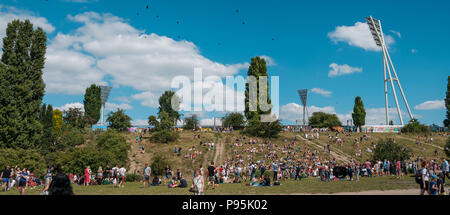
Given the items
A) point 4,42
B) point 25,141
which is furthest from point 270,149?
point 4,42

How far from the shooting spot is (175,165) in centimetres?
3984

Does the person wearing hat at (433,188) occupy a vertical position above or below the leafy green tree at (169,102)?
below

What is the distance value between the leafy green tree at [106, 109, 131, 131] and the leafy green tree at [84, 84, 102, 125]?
22.5m

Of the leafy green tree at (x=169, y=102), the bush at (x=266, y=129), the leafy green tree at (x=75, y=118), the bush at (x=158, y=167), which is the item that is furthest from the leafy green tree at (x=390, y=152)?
the leafy green tree at (x=169, y=102)

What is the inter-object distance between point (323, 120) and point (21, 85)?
86210mm

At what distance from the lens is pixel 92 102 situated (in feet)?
278

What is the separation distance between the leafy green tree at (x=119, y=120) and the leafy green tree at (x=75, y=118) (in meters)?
8.16

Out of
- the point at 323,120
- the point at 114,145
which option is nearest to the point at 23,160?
the point at 114,145

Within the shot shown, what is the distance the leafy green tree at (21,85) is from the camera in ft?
108

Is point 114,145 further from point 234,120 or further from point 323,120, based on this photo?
point 323,120

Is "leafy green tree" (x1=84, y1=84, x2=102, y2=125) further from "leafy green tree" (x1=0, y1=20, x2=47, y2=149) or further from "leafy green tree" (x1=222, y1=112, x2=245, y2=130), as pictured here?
"leafy green tree" (x1=0, y1=20, x2=47, y2=149)

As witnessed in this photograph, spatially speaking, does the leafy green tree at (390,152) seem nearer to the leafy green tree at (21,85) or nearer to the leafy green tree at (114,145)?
the leafy green tree at (114,145)

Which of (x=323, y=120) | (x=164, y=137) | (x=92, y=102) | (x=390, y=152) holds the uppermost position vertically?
(x=92, y=102)
